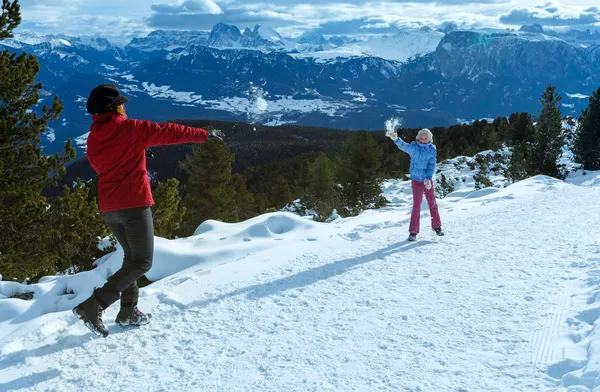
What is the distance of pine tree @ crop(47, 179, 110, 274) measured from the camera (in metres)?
11.4

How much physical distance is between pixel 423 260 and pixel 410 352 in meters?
2.88

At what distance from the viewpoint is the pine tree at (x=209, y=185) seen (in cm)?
2998

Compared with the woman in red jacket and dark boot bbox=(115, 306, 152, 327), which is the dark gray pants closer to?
the woman in red jacket

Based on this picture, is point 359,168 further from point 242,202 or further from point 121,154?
point 121,154

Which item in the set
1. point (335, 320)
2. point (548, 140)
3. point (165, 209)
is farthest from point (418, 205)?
point (548, 140)

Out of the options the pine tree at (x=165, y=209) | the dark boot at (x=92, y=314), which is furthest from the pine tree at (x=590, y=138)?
the dark boot at (x=92, y=314)

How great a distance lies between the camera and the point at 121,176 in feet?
13.9

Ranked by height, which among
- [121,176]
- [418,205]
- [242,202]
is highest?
[121,176]

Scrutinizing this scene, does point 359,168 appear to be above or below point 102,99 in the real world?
below

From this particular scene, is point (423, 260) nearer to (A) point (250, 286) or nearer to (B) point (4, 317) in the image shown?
(A) point (250, 286)

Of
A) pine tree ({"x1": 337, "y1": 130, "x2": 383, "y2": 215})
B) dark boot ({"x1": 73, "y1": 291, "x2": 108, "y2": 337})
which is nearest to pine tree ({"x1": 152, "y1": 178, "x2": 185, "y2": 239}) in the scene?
dark boot ({"x1": 73, "y1": 291, "x2": 108, "y2": 337})

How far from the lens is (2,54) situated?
9984mm

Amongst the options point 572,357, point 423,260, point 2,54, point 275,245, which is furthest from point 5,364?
point 2,54

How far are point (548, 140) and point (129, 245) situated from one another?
68.3 feet
